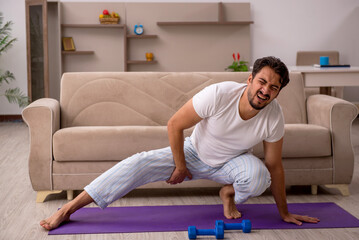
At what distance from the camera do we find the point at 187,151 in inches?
97.2

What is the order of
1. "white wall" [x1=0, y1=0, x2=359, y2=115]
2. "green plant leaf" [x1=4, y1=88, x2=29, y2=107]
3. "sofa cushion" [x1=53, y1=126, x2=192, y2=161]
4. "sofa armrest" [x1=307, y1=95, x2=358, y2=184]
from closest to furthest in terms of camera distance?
1. "sofa cushion" [x1=53, y1=126, x2=192, y2=161]
2. "sofa armrest" [x1=307, y1=95, x2=358, y2=184]
3. "green plant leaf" [x1=4, y1=88, x2=29, y2=107]
4. "white wall" [x1=0, y1=0, x2=359, y2=115]

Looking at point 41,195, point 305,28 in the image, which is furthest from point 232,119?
point 305,28

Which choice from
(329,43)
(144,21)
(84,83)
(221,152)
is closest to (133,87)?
(84,83)

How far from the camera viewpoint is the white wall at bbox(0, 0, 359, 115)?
22.0ft

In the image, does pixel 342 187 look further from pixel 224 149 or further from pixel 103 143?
pixel 103 143

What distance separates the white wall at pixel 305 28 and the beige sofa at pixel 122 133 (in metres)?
3.63

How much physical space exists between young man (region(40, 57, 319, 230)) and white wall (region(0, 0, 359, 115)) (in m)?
4.56

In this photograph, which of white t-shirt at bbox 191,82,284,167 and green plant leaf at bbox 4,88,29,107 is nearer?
white t-shirt at bbox 191,82,284,167

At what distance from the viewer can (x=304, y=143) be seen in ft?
9.36

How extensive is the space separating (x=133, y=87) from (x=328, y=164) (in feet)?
4.58

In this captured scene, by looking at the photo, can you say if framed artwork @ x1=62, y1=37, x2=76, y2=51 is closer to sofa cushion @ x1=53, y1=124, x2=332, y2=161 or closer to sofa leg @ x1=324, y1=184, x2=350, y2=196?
sofa cushion @ x1=53, y1=124, x2=332, y2=161

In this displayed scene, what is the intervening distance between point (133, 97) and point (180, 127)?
1.10 metres

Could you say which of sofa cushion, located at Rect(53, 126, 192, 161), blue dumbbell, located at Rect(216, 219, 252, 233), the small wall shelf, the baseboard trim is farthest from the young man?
the baseboard trim

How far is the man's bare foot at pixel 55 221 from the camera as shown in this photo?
90.2 inches
